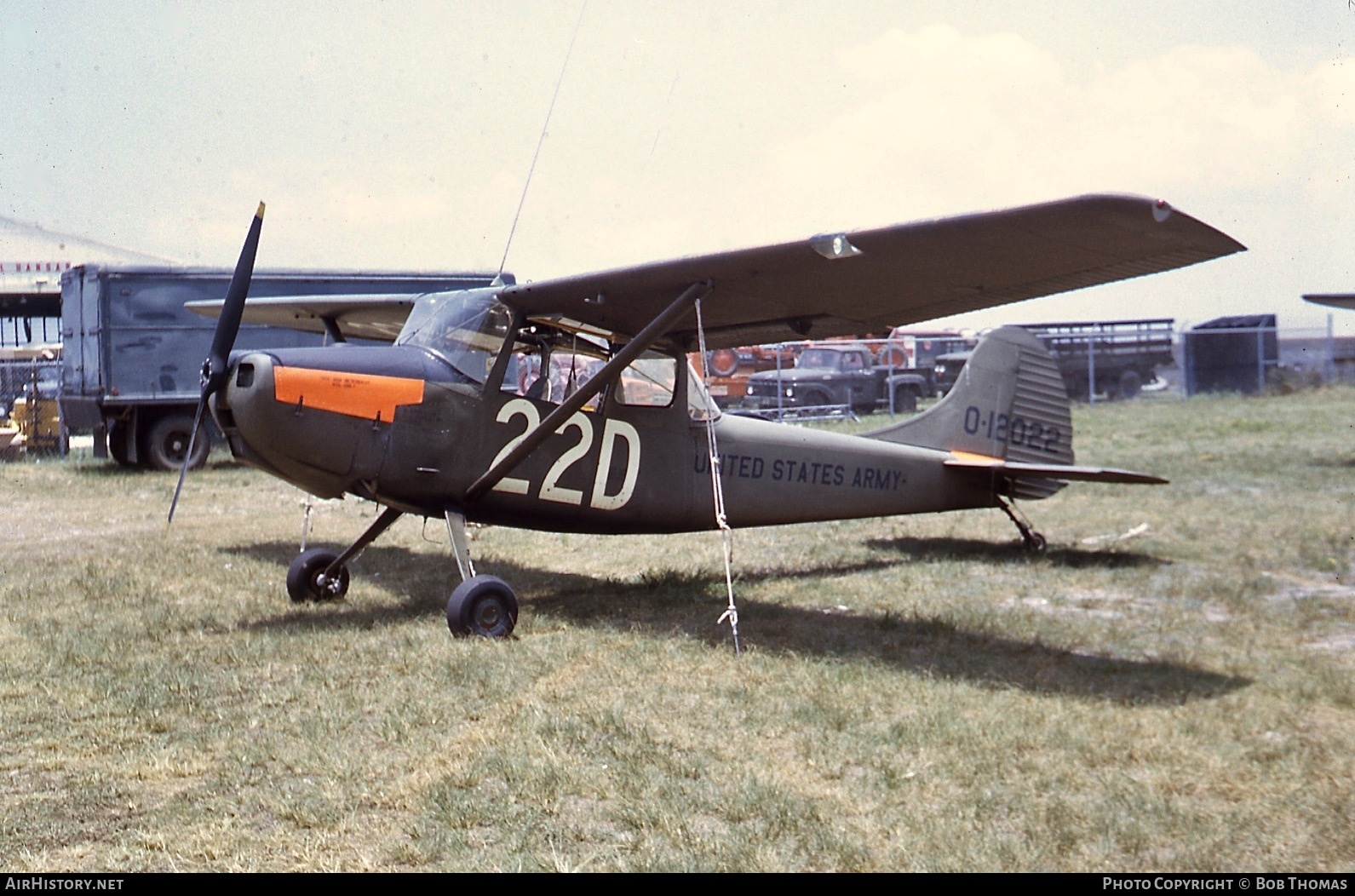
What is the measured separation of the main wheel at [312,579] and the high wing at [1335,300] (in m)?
17.0

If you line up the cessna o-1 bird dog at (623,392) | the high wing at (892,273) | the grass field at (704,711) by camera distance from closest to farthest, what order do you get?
the grass field at (704,711)
the high wing at (892,273)
the cessna o-1 bird dog at (623,392)

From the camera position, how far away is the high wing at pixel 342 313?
988 centimetres

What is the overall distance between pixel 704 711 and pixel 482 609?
6.72 ft

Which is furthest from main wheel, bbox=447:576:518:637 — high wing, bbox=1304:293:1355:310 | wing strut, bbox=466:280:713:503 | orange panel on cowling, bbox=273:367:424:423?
high wing, bbox=1304:293:1355:310

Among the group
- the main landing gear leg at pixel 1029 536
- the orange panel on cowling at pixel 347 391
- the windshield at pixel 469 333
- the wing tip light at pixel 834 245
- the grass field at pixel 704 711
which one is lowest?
the grass field at pixel 704 711

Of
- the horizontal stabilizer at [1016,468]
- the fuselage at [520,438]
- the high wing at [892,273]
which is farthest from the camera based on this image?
the horizontal stabilizer at [1016,468]

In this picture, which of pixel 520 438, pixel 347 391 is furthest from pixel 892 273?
pixel 347 391

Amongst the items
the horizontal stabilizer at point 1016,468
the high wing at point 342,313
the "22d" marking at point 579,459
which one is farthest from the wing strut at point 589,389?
the horizontal stabilizer at point 1016,468

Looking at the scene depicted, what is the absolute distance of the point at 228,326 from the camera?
6.86 m

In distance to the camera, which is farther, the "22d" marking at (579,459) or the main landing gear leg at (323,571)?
the main landing gear leg at (323,571)

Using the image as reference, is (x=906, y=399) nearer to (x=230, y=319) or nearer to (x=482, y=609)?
(x=482, y=609)

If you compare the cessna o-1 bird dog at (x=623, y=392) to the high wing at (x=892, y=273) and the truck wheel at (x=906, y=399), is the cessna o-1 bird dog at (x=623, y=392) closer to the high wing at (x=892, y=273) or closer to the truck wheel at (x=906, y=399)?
the high wing at (x=892, y=273)

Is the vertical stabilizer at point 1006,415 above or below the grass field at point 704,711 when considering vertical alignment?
above

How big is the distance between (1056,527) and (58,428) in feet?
62.7
